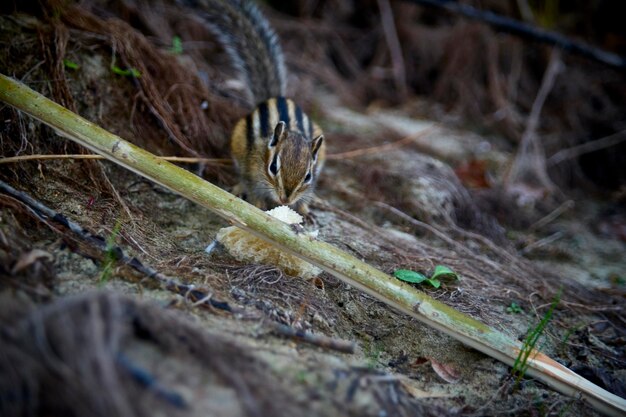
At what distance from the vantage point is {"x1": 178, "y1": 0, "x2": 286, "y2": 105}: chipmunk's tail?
3.92 metres

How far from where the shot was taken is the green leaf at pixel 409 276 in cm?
283

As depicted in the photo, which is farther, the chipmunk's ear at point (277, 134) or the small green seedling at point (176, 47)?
the small green seedling at point (176, 47)

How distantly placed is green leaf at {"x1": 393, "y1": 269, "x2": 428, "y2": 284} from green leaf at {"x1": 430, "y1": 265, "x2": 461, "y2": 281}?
0.25ft

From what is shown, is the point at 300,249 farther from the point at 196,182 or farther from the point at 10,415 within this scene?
the point at 10,415

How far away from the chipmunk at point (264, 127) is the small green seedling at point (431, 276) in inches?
29.5

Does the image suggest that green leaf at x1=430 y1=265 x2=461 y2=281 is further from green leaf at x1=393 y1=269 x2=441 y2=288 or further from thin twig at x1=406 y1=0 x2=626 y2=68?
thin twig at x1=406 y1=0 x2=626 y2=68

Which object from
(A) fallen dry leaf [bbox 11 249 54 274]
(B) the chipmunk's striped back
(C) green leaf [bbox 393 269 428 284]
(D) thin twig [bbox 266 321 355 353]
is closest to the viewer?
(A) fallen dry leaf [bbox 11 249 54 274]

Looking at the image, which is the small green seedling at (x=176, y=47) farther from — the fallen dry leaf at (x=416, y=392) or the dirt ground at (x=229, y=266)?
the fallen dry leaf at (x=416, y=392)

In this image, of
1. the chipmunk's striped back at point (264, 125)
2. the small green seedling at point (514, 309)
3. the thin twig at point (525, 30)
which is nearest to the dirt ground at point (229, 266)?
the small green seedling at point (514, 309)

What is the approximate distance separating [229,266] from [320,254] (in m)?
0.51

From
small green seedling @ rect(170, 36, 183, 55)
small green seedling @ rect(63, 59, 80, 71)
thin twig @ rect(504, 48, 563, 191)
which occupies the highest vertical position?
small green seedling @ rect(63, 59, 80, 71)

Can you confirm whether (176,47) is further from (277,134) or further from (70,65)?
(277,134)

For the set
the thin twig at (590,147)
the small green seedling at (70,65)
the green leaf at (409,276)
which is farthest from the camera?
the thin twig at (590,147)

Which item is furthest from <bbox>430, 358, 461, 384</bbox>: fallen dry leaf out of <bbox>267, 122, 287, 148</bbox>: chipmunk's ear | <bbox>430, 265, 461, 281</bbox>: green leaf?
<bbox>267, 122, 287, 148</bbox>: chipmunk's ear
